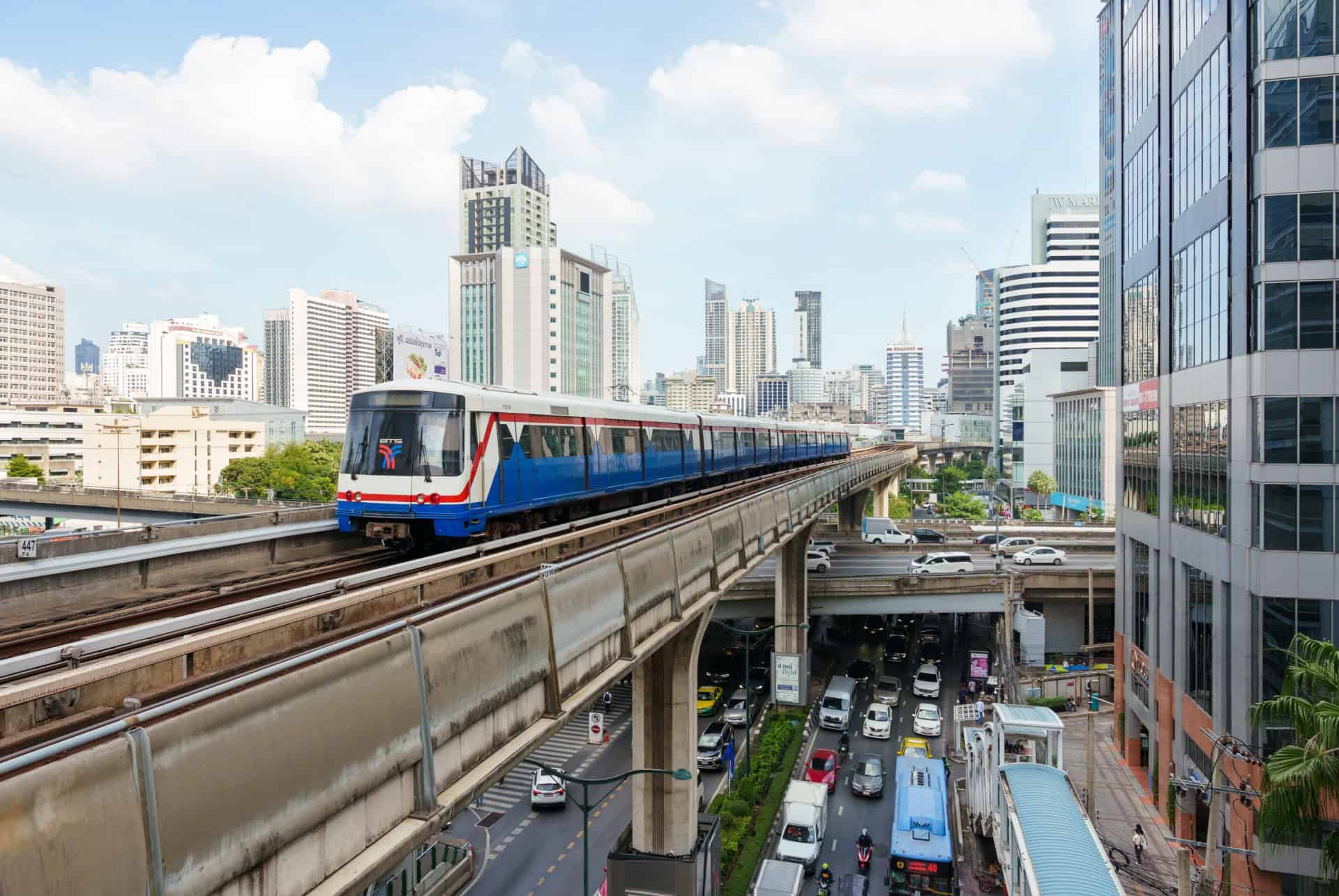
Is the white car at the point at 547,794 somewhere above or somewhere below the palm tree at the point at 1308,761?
below

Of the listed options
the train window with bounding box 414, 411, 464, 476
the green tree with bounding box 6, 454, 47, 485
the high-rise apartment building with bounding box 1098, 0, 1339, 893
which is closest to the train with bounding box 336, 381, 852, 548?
the train window with bounding box 414, 411, 464, 476

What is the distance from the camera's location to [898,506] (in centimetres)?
10431

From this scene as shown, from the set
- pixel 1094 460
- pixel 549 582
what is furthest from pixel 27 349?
pixel 549 582

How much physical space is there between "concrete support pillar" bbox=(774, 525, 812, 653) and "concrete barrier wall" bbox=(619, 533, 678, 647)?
2703 centimetres

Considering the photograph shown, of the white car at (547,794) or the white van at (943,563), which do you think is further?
the white van at (943,563)

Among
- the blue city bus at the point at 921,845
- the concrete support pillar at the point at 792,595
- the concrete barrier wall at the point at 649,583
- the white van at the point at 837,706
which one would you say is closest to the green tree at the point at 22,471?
the concrete support pillar at the point at 792,595

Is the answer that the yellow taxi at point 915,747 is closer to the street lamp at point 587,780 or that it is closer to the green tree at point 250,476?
the street lamp at point 587,780

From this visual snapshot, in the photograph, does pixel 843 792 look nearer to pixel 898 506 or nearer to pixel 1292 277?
pixel 1292 277

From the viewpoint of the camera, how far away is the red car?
32094 mm

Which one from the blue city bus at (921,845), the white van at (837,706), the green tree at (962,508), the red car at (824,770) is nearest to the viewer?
the blue city bus at (921,845)

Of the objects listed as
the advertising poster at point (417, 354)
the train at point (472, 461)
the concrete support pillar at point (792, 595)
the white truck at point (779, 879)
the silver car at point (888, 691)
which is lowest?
the silver car at point (888, 691)

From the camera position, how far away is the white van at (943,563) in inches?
1935

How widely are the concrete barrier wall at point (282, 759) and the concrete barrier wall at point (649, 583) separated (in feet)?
18.4

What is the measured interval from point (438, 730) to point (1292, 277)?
2300 centimetres
